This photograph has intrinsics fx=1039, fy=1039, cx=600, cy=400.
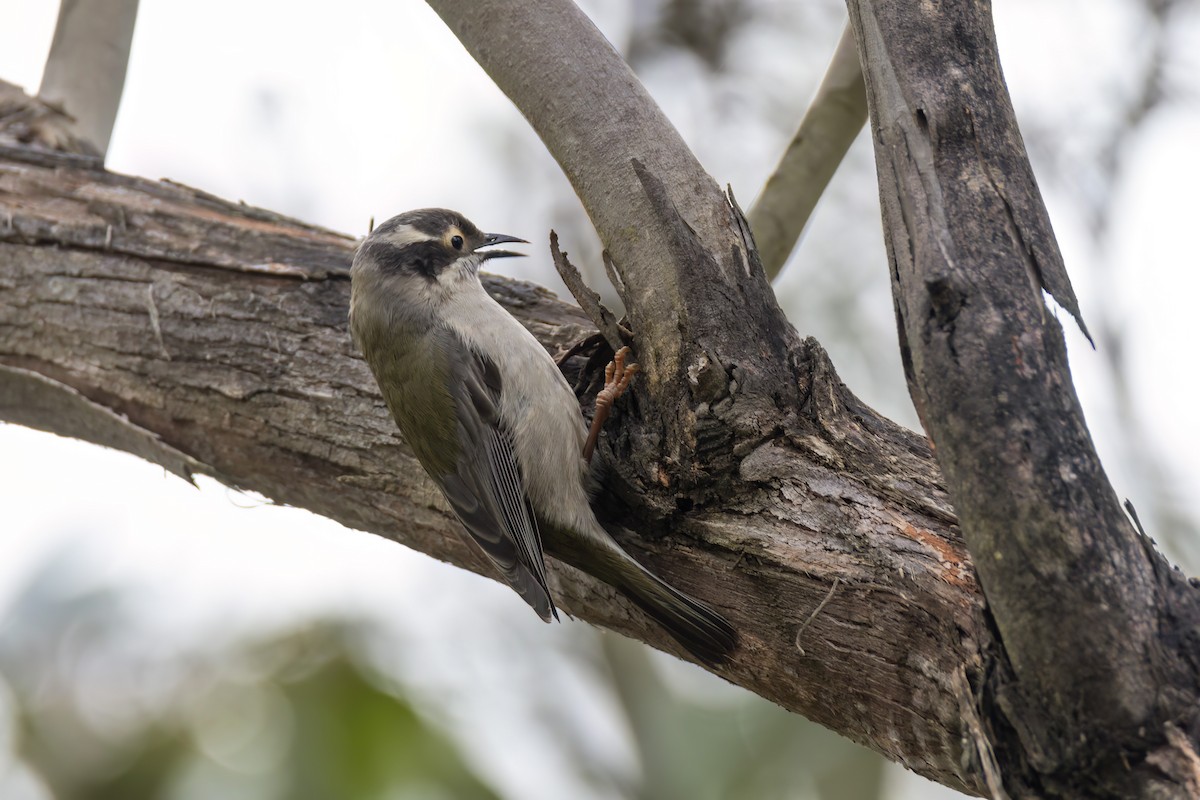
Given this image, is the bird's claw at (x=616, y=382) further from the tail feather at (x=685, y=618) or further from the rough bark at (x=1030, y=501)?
the rough bark at (x=1030, y=501)

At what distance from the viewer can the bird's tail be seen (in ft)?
8.38

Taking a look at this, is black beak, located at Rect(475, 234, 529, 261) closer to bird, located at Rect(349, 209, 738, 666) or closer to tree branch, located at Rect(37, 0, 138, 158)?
bird, located at Rect(349, 209, 738, 666)

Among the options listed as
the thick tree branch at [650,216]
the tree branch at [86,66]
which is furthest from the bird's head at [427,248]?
the tree branch at [86,66]

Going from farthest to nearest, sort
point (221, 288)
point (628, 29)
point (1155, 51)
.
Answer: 1. point (628, 29)
2. point (1155, 51)
3. point (221, 288)

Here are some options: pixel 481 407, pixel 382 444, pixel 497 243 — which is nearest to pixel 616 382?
pixel 481 407

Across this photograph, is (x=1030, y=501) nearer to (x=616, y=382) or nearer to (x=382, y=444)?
(x=616, y=382)

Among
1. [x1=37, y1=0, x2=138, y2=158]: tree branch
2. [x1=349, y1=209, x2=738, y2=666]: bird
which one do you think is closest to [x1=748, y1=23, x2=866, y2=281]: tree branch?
[x1=349, y1=209, x2=738, y2=666]: bird

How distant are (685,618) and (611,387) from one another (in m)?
0.73

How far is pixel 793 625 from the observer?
2.40m

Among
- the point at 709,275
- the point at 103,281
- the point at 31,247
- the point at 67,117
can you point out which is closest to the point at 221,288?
the point at 103,281

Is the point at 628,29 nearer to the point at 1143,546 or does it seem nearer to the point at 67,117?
the point at 67,117

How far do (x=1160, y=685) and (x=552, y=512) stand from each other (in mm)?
1761

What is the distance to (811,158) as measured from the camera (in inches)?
157

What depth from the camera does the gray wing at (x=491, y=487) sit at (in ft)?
10.1
